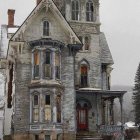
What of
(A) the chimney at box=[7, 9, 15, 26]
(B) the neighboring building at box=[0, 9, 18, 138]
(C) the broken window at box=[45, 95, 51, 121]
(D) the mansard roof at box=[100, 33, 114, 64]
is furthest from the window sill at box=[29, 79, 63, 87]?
(A) the chimney at box=[7, 9, 15, 26]

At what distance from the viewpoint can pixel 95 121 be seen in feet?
125

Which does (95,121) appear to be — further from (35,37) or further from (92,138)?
(35,37)

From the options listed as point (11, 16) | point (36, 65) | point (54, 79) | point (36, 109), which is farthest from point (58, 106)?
point (11, 16)

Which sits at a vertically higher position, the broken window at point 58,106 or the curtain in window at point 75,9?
the curtain in window at point 75,9

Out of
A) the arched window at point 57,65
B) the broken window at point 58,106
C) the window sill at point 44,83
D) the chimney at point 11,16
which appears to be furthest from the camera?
the chimney at point 11,16

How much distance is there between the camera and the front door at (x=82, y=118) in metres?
38.2

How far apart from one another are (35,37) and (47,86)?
4.91m

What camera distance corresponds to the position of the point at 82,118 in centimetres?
3841

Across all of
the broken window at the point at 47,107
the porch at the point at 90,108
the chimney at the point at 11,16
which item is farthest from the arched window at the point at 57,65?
the chimney at the point at 11,16

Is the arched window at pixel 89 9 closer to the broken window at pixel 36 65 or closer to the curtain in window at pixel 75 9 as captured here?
the curtain in window at pixel 75 9

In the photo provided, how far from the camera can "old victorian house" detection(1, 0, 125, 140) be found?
111 ft

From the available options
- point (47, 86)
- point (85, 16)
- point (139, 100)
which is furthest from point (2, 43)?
point (139, 100)

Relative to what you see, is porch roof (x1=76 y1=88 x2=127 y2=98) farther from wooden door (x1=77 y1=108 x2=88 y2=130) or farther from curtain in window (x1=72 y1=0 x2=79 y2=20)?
curtain in window (x1=72 y1=0 x2=79 y2=20)

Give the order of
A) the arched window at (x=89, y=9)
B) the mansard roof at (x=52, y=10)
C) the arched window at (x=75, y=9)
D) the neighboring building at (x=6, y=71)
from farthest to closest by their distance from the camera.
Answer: the arched window at (x=89, y=9), the arched window at (x=75, y=9), the neighboring building at (x=6, y=71), the mansard roof at (x=52, y=10)
